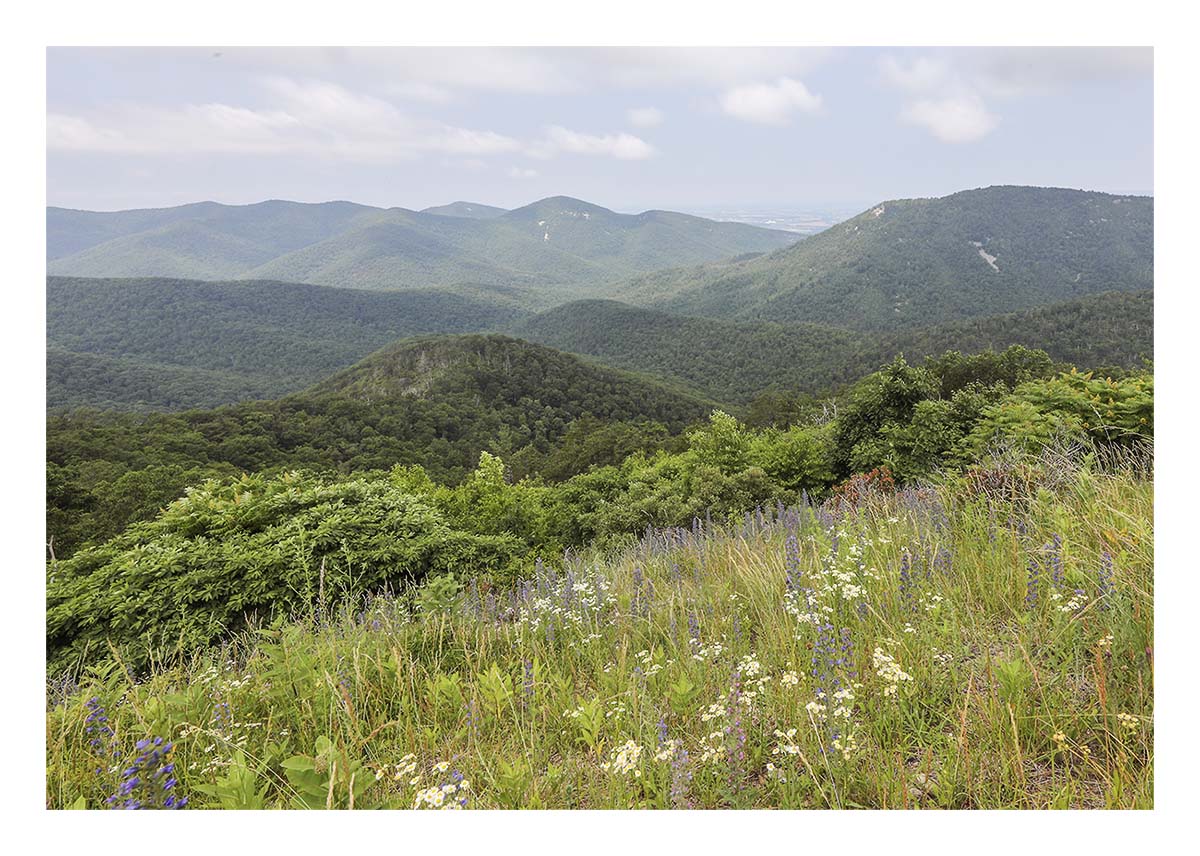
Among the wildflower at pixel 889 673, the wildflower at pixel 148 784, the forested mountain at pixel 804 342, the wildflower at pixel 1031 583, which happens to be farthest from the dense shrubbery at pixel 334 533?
the forested mountain at pixel 804 342

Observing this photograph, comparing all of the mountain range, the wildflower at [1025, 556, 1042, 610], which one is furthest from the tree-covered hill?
the wildflower at [1025, 556, 1042, 610]

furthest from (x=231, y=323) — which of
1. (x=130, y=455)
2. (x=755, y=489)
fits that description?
(x=755, y=489)

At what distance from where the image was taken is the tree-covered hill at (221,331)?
3233 inches

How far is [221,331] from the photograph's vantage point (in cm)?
13150

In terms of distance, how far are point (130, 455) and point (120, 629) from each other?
34368 mm

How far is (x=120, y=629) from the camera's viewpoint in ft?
14.9

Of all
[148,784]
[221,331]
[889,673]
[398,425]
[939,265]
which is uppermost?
[939,265]

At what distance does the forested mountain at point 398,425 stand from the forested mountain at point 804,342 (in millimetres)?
20824

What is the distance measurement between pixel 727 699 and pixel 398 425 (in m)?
55.0

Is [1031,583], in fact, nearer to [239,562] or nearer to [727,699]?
[727,699]

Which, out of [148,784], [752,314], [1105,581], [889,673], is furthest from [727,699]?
[752,314]

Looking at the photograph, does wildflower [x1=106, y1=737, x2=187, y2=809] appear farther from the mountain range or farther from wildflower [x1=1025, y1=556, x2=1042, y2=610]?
the mountain range

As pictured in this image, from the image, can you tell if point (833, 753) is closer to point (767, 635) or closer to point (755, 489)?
point (767, 635)

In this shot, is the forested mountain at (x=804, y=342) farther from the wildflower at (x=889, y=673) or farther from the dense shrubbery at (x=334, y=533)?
the wildflower at (x=889, y=673)
